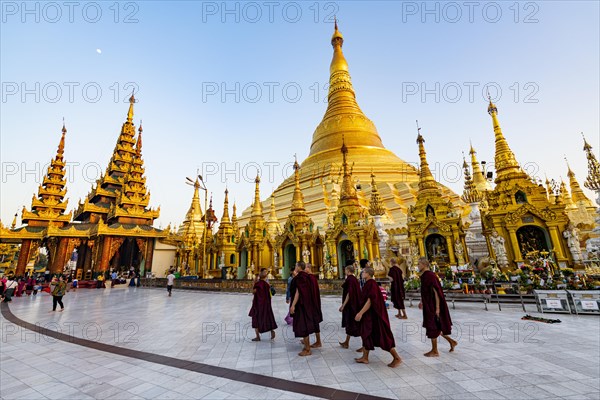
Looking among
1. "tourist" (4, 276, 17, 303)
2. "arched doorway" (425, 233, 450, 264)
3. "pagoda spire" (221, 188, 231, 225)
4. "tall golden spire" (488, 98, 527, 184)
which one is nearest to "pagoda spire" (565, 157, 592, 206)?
"tall golden spire" (488, 98, 527, 184)

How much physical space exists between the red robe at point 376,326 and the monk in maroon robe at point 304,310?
3.46 feet

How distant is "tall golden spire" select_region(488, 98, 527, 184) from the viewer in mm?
15637

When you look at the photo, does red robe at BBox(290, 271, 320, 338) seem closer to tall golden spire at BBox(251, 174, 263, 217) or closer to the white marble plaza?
the white marble plaza

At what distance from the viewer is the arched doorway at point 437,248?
625 inches

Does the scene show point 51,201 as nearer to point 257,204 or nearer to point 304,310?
point 257,204

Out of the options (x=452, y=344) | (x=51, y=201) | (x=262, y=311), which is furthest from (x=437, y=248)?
(x=51, y=201)

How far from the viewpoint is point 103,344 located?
5.98m

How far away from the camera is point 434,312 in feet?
15.5

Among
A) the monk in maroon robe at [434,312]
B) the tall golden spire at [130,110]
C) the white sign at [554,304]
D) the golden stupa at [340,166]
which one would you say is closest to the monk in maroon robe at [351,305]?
the monk in maroon robe at [434,312]

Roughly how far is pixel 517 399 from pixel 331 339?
3458 millimetres

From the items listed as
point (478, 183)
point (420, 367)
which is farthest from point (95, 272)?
point (478, 183)

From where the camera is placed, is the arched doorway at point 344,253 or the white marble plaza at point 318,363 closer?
the white marble plaza at point 318,363

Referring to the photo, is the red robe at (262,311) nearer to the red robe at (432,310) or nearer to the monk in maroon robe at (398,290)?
the red robe at (432,310)

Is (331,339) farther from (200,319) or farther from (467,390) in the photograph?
(200,319)
